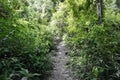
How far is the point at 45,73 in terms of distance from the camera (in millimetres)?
6824

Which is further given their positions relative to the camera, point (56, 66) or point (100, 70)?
point (56, 66)

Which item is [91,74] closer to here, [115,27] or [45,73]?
[45,73]

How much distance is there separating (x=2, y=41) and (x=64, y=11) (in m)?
11.0

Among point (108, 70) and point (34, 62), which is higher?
point (34, 62)

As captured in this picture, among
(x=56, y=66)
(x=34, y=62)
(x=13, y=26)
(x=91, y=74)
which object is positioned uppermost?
(x=13, y=26)

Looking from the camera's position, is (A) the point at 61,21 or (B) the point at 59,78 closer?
(B) the point at 59,78

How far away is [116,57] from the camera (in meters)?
6.51

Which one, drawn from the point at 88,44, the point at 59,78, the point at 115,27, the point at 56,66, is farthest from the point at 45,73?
the point at 115,27

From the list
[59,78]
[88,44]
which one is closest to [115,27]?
[88,44]

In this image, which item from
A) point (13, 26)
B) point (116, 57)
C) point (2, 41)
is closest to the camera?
point (2, 41)

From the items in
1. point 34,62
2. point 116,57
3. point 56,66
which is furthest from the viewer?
point 56,66

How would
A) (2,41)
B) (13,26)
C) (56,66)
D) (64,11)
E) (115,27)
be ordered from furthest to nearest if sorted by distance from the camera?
(64,11), (115,27), (56,66), (13,26), (2,41)

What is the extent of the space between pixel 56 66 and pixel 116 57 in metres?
2.98

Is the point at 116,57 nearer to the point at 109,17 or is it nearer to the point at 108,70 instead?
the point at 108,70
